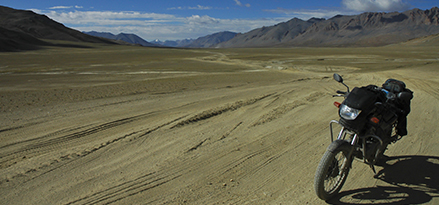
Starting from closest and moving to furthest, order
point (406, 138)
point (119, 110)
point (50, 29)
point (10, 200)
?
point (10, 200)
point (406, 138)
point (119, 110)
point (50, 29)

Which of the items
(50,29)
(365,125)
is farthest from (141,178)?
(50,29)

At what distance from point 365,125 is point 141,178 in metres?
3.10

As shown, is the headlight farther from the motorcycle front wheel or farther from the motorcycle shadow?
the motorcycle shadow

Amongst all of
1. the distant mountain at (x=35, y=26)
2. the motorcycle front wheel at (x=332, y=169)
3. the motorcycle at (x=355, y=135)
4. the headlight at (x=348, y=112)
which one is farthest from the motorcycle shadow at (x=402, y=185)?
the distant mountain at (x=35, y=26)

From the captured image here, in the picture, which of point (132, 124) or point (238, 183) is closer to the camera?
point (238, 183)

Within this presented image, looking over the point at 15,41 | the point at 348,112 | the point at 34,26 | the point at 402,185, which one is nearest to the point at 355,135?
the point at 348,112

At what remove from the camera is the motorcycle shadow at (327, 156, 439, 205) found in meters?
3.54

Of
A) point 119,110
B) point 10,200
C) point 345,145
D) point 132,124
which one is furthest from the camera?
point 119,110

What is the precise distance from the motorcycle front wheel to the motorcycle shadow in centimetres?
17

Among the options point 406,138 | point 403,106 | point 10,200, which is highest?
point 403,106

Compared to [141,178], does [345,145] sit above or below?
above

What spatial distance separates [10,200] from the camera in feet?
11.8

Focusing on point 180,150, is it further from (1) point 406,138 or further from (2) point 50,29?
(2) point 50,29

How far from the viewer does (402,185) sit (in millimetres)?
3873
